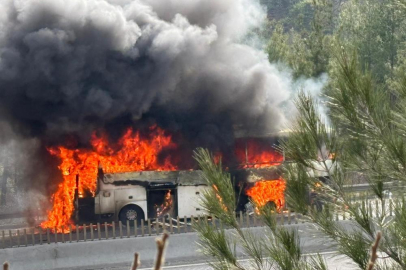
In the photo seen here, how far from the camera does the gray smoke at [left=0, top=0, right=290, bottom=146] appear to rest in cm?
2022

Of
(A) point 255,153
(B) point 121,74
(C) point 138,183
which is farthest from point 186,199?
(B) point 121,74

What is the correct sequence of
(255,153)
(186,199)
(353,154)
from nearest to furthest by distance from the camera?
(353,154)
(186,199)
(255,153)

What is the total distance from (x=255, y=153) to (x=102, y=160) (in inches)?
151

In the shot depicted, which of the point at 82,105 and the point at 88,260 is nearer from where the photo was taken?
the point at 88,260

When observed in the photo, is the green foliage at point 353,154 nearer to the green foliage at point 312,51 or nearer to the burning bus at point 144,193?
the burning bus at point 144,193

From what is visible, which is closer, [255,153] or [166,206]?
[166,206]

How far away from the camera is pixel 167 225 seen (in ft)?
52.6

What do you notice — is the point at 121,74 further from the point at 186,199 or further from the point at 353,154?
the point at 353,154

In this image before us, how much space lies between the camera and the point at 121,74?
69.9ft

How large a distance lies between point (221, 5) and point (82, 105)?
691cm

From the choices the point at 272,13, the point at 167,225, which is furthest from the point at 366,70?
the point at 272,13

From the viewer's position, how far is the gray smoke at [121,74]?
66.3ft

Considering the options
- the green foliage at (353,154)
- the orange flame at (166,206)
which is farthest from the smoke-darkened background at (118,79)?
the green foliage at (353,154)

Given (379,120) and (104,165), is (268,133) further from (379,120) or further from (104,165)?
(379,120)
